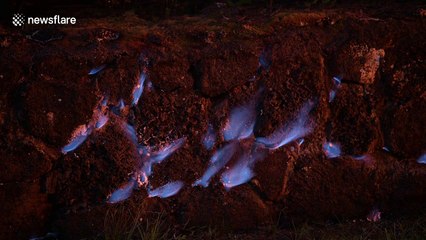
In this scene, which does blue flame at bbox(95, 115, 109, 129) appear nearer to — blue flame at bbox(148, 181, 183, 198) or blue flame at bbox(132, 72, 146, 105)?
blue flame at bbox(132, 72, 146, 105)

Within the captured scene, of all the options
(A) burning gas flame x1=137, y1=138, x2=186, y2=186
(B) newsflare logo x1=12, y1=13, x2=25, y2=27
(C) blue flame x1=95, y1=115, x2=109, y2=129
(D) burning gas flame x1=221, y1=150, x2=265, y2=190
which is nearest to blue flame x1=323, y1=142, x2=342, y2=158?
(D) burning gas flame x1=221, y1=150, x2=265, y2=190

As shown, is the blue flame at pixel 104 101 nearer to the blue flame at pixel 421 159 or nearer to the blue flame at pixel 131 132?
the blue flame at pixel 131 132

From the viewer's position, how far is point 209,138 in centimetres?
300

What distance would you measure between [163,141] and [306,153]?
2.98 ft

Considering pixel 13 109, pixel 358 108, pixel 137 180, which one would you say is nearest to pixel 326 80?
pixel 358 108

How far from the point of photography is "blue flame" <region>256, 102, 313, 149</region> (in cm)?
303

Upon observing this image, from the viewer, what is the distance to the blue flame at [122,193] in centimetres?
296

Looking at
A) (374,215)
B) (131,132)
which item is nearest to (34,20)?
(131,132)

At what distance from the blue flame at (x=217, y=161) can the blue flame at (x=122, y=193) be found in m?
0.39

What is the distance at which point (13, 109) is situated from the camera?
9.00ft

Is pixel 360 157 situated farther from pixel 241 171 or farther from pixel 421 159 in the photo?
pixel 241 171

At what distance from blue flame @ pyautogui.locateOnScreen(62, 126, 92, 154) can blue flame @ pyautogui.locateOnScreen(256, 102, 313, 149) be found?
1043 mm

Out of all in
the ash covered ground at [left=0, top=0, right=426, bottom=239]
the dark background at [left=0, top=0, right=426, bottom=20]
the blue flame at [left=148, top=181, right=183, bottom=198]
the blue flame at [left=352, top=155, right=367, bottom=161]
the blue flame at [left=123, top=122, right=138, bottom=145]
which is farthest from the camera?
the dark background at [left=0, top=0, right=426, bottom=20]

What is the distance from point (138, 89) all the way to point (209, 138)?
0.53 m
